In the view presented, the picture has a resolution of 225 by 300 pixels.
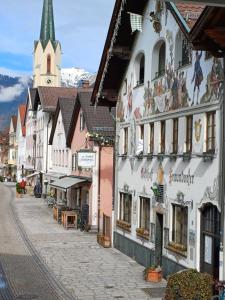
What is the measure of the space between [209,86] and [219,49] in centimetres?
125

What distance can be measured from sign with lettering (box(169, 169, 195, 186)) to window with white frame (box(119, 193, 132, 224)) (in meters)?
4.79

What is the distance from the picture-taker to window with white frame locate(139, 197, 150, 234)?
19391 mm

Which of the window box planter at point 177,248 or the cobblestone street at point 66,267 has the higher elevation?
the window box planter at point 177,248

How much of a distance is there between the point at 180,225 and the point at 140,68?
23.1 ft

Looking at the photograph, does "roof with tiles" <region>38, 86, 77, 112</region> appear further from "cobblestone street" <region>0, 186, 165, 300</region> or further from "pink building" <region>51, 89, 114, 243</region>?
"cobblestone street" <region>0, 186, 165, 300</region>

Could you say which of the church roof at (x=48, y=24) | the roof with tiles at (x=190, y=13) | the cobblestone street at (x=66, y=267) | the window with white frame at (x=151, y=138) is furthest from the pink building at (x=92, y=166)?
the church roof at (x=48, y=24)

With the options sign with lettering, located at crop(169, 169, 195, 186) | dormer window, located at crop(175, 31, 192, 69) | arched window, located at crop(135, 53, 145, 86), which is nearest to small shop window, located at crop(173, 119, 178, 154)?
sign with lettering, located at crop(169, 169, 195, 186)

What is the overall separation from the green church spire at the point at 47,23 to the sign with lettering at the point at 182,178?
296ft

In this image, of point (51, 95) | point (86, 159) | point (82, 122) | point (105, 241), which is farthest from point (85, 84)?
point (105, 241)

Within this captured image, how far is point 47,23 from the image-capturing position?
105 m

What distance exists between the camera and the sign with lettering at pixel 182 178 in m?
15.5

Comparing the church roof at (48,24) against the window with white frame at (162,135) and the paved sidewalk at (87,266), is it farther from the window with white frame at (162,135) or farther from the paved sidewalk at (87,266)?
the window with white frame at (162,135)

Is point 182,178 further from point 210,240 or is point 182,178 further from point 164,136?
point 210,240

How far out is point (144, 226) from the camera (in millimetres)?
19812
